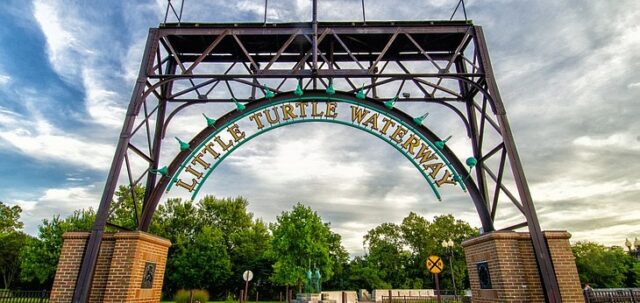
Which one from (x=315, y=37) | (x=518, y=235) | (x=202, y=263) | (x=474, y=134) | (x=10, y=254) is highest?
(x=315, y=37)

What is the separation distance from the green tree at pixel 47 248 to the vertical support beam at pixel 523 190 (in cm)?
3582

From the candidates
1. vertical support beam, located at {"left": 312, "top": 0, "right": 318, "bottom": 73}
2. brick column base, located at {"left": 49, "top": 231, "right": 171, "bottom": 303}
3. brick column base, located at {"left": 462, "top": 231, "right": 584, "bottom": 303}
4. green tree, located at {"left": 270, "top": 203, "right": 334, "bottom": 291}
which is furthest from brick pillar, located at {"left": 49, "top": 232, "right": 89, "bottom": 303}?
green tree, located at {"left": 270, "top": 203, "right": 334, "bottom": 291}

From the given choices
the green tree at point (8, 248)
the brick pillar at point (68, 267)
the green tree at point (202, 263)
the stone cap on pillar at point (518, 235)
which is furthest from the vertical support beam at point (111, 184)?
the green tree at point (8, 248)

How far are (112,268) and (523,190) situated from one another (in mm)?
8581

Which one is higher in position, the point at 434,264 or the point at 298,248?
the point at 298,248

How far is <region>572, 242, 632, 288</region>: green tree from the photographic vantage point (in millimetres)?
48866

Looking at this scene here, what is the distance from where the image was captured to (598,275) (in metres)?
50.2

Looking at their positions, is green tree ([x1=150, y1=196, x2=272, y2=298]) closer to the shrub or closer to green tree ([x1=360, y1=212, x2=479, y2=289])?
green tree ([x1=360, y1=212, x2=479, y2=289])

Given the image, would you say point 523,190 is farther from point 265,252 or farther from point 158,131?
point 265,252

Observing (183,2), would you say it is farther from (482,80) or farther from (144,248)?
(482,80)

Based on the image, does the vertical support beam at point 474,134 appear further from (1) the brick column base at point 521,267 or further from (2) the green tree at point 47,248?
(2) the green tree at point 47,248

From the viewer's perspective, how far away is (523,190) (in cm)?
727

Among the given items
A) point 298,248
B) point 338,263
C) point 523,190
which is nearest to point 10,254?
point 298,248

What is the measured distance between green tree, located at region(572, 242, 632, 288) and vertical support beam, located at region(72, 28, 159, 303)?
199 ft
